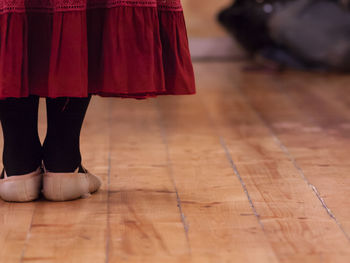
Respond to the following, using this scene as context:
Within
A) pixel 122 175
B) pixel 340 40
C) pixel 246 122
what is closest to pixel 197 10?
pixel 340 40

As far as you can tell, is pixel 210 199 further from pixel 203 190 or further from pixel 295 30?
pixel 295 30

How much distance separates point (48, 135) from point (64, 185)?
96 mm

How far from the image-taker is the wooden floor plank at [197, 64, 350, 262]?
1001 mm

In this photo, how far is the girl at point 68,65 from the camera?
1.05 metres

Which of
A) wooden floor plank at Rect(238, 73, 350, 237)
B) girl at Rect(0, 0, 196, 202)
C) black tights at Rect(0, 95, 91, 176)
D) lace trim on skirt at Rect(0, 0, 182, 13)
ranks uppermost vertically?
lace trim on skirt at Rect(0, 0, 182, 13)

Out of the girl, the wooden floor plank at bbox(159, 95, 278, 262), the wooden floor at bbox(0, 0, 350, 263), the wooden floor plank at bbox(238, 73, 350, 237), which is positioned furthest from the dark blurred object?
the girl

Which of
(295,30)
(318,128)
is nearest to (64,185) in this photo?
(318,128)

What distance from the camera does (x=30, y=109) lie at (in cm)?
116

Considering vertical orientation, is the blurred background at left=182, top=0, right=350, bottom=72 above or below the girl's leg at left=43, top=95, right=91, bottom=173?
below

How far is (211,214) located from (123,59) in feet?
1.02

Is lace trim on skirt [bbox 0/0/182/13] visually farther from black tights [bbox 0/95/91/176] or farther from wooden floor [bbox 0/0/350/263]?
wooden floor [bbox 0/0/350/263]

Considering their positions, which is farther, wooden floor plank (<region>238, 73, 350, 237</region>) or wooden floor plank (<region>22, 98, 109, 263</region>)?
wooden floor plank (<region>238, 73, 350, 237</region>)

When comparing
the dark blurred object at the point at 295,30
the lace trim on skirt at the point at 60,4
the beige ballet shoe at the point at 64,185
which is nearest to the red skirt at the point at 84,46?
the lace trim on skirt at the point at 60,4

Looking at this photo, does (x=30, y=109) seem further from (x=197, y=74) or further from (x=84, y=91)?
(x=197, y=74)
